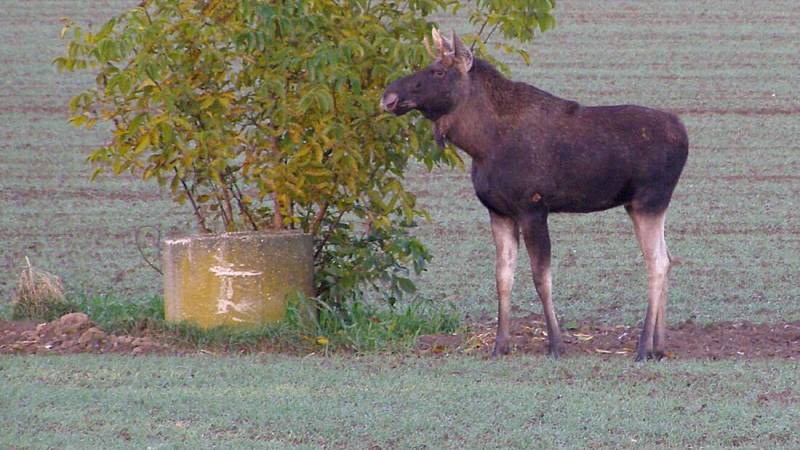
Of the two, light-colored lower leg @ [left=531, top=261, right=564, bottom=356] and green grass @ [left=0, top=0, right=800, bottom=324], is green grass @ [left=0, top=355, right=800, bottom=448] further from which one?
green grass @ [left=0, top=0, right=800, bottom=324]

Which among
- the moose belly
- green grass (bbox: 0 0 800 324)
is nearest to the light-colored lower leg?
the moose belly

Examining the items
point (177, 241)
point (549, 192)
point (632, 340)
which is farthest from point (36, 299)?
point (632, 340)

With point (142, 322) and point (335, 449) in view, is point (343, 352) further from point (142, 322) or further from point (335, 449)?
point (335, 449)

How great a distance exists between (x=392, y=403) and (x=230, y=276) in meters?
2.51

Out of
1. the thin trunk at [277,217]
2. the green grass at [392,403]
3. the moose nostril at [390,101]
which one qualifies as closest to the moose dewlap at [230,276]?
the thin trunk at [277,217]

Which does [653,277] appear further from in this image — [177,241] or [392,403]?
[177,241]

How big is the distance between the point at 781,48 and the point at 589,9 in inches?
247

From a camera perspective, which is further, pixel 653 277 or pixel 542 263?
pixel 653 277

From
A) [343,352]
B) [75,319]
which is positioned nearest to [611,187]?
[343,352]

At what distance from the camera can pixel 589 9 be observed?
37.9 metres

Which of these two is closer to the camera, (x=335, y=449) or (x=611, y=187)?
(x=335, y=449)

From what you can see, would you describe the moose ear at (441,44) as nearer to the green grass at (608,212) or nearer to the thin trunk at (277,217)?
the thin trunk at (277,217)

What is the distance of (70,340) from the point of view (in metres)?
10.9

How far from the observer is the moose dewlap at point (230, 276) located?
427 inches
